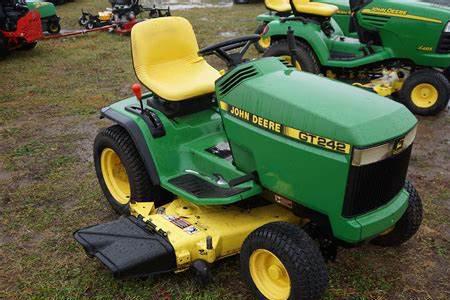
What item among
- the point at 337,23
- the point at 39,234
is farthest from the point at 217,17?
the point at 39,234

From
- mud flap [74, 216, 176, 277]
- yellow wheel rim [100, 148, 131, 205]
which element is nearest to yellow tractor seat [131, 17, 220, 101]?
yellow wheel rim [100, 148, 131, 205]

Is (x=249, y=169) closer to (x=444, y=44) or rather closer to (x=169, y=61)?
(x=169, y=61)

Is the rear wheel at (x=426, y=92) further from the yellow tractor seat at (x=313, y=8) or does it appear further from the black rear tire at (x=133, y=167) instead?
the black rear tire at (x=133, y=167)

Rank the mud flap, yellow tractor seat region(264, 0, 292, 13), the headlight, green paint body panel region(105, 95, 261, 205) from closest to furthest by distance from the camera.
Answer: the headlight
the mud flap
green paint body panel region(105, 95, 261, 205)
yellow tractor seat region(264, 0, 292, 13)

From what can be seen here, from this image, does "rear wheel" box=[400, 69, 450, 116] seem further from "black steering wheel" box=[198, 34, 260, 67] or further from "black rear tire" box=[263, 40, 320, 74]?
"black steering wheel" box=[198, 34, 260, 67]

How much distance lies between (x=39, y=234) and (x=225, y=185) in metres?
1.51

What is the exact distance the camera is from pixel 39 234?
3559mm

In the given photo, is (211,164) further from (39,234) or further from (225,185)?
(39,234)

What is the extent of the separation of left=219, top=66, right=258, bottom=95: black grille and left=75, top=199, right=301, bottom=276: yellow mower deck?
2.49 ft

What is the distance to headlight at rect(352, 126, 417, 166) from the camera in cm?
228

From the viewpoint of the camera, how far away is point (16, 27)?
29.0ft

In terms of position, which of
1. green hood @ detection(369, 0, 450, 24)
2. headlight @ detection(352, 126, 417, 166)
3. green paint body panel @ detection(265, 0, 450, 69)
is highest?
headlight @ detection(352, 126, 417, 166)

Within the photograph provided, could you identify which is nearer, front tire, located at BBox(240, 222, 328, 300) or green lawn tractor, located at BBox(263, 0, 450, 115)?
front tire, located at BBox(240, 222, 328, 300)

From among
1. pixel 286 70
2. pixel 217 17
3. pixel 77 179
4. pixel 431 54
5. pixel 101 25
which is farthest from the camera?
pixel 217 17
